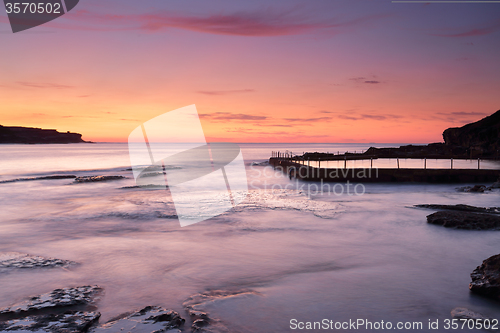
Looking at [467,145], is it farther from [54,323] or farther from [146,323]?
[54,323]

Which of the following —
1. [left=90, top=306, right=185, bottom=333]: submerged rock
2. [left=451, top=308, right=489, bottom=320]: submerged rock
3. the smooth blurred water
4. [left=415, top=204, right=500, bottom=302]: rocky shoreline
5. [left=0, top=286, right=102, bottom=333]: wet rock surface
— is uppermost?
the smooth blurred water

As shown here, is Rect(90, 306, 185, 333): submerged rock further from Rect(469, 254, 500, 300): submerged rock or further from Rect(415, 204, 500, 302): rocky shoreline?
Rect(469, 254, 500, 300): submerged rock

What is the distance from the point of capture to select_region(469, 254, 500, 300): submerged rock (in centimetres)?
473

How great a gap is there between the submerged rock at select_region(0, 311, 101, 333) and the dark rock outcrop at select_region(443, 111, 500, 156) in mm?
53994

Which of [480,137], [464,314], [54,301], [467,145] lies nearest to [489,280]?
[464,314]

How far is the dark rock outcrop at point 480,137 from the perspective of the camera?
4888 centimetres

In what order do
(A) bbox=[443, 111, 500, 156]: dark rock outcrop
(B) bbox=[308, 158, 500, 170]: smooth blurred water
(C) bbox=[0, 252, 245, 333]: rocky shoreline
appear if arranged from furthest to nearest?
(A) bbox=[443, 111, 500, 156]: dark rock outcrop → (B) bbox=[308, 158, 500, 170]: smooth blurred water → (C) bbox=[0, 252, 245, 333]: rocky shoreline

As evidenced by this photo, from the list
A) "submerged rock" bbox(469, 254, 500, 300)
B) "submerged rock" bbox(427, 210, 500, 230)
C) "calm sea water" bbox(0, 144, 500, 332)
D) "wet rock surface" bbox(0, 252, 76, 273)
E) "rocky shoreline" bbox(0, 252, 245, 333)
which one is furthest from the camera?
"submerged rock" bbox(427, 210, 500, 230)

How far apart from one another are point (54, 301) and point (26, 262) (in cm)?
277

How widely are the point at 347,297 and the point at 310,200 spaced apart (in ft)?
31.1

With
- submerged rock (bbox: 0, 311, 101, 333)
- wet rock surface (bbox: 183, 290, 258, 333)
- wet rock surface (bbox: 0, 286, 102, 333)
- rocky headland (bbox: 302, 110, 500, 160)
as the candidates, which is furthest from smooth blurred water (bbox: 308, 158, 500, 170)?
submerged rock (bbox: 0, 311, 101, 333)

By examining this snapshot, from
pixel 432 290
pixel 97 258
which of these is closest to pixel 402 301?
pixel 432 290

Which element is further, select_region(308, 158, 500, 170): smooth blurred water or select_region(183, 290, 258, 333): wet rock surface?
select_region(308, 158, 500, 170): smooth blurred water

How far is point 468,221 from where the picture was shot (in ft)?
28.2
